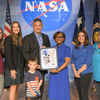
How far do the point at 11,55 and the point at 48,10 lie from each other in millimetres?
3171

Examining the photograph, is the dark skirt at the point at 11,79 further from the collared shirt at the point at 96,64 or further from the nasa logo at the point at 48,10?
the nasa logo at the point at 48,10

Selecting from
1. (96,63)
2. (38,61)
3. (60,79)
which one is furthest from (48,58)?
(96,63)

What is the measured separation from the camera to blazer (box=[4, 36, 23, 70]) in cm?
188

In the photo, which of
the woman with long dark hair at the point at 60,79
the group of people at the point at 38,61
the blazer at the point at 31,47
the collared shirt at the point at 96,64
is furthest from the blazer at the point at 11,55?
the collared shirt at the point at 96,64

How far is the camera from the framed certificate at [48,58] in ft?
6.01

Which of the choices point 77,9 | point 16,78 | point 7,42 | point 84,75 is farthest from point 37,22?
point 77,9

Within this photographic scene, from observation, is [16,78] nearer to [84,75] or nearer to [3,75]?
[3,75]

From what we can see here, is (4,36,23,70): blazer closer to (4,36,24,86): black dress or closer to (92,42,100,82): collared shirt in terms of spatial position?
(4,36,24,86): black dress

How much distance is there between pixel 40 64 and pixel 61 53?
1.43 ft

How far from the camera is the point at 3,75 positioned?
2.02m

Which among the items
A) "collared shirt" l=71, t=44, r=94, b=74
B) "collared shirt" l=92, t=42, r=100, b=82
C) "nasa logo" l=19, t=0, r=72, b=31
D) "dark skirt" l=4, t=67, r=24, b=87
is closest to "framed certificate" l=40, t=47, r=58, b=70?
"collared shirt" l=71, t=44, r=94, b=74

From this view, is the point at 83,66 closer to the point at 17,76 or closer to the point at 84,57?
the point at 84,57

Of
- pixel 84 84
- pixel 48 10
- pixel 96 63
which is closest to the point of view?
pixel 84 84

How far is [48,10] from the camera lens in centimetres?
448
